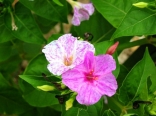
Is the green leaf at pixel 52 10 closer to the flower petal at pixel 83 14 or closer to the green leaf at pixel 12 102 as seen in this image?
the flower petal at pixel 83 14

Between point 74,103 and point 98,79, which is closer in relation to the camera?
point 98,79

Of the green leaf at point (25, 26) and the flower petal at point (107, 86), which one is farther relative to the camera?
the green leaf at point (25, 26)

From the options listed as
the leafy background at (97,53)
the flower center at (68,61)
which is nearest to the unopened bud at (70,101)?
the leafy background at (97,53)

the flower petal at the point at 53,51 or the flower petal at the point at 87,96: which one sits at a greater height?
the flower petal at the point at 53,51

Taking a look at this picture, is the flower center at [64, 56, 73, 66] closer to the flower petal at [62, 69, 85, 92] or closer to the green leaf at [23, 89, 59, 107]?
the flower petal at [62, 69, 85, 92]

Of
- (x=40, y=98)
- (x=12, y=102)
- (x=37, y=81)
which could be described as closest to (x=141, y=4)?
(x=37, y=81)

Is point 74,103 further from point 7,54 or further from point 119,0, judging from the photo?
point 7,54

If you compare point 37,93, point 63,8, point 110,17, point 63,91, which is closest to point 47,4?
point 63,8
